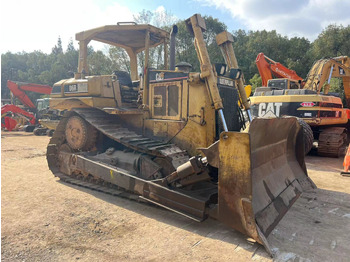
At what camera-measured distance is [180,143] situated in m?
4.87

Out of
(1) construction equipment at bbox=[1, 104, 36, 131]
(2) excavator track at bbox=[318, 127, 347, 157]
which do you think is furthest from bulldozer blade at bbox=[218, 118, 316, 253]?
(1) construction equipment at bbox=[1, 104, 36, 131]

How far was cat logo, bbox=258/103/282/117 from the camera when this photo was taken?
9.09 m

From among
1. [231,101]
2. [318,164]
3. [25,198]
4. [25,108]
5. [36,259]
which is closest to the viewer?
[36,259]

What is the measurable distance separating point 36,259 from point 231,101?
3.96 metres

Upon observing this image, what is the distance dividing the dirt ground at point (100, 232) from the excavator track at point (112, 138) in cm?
27

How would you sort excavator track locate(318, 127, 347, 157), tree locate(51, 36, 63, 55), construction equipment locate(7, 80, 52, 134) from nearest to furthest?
excavator track locate(318, 127, 347, 157) → construction equipment locate(7, 80, 52, 134) → tree locate(51, 36, 63, 55)

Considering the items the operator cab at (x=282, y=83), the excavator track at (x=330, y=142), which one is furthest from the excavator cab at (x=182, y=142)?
the operator cab at (x=282, y=83)

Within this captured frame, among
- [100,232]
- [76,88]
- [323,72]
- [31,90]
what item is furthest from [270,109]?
[31,90]

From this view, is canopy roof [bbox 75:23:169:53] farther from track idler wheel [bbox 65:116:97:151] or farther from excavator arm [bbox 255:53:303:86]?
excavator arm [bbox 255:53:303:86]

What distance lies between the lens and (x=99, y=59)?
1171 inches

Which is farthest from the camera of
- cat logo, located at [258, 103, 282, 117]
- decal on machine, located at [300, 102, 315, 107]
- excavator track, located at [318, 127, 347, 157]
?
cat logo, located at [258, 103, 282, 117]

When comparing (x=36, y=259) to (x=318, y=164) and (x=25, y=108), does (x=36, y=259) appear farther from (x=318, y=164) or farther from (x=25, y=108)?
(x=25, y=108)

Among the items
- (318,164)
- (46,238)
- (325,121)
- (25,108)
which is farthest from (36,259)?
→ (25,108)

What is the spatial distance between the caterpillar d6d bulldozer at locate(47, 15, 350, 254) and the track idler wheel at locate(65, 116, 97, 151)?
0.07ft
